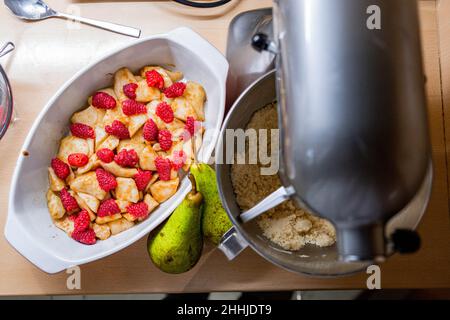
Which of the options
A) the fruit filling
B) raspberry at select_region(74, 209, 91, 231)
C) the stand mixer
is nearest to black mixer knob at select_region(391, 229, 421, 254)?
the stand mixer

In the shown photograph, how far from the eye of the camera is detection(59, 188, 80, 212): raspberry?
29.8 inches

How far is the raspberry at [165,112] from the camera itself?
78cm

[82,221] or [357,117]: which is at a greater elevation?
[357,117]

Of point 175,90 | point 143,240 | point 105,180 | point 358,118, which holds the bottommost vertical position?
point 143,240

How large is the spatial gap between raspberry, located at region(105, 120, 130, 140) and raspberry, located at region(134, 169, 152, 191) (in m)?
0.07

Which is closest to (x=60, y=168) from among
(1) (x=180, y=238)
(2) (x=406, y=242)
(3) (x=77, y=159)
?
(3) (x=77, y=159)

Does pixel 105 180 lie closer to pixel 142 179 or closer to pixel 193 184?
pixel 142 179

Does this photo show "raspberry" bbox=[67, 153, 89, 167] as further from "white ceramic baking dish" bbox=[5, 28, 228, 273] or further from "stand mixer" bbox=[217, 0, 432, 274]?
"stand mixer" bbox=[217, 0, 432, 274]

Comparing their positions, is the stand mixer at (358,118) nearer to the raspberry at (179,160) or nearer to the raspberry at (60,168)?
the raspberry at (179,160)

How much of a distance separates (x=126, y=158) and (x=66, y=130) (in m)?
0.12

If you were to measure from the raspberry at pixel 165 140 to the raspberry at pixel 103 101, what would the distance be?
9 centimetres

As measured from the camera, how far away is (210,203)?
2.34 feet

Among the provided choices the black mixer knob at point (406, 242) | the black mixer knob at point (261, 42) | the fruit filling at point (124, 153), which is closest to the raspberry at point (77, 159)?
the fruit filling at point (124, 153)

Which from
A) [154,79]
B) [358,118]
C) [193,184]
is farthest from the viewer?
[154,79]
